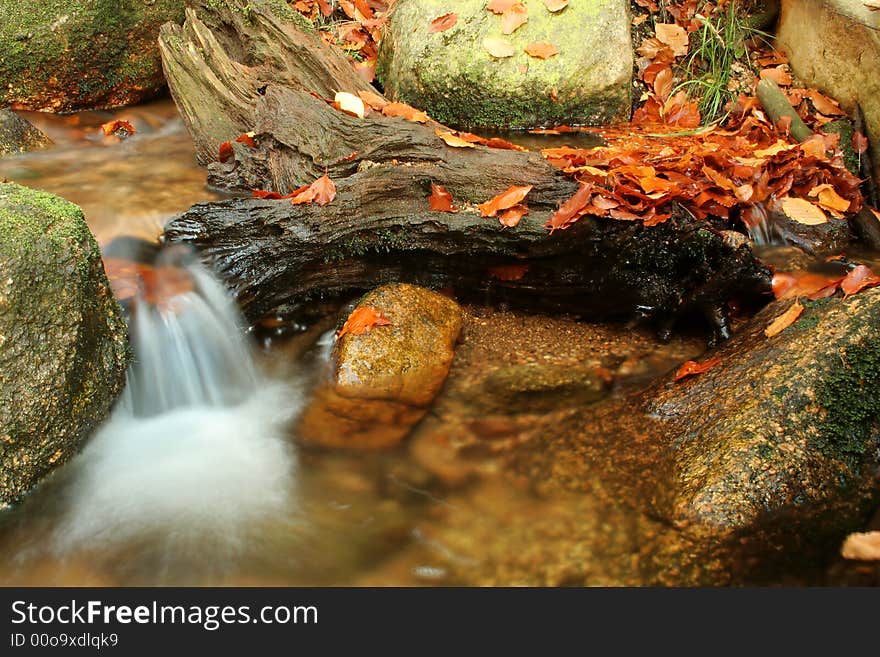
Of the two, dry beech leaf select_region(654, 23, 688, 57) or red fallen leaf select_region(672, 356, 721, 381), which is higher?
dry beech leaf select_region(654, 23, 688, 57)

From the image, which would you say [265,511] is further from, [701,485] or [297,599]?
[701,485]

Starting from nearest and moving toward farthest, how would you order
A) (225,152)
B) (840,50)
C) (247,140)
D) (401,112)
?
(247,140)
(225,152)
(401,112)
(840,50)

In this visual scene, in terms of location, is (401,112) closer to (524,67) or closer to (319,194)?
(524,67)

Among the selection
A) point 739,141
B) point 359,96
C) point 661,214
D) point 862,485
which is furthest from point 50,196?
point 739,141

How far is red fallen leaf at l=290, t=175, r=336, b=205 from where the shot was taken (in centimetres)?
388

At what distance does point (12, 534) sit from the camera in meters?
2.84

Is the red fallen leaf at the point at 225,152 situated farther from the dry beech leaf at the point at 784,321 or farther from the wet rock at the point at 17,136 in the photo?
the dry beech leaf at the point at 784,321

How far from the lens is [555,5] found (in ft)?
19.4

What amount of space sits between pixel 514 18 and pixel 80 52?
362cm

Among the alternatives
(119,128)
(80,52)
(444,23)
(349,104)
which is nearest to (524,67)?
(444,23)

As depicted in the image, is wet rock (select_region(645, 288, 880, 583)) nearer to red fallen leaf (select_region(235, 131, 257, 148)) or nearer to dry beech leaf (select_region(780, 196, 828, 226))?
dry beech leaf (select_region(780, 196, 828, 226))

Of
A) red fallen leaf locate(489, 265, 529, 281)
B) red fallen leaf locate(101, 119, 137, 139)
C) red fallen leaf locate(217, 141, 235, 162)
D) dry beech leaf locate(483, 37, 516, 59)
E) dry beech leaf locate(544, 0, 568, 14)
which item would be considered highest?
dry beech leaf locate(544, 0, 568, 14)

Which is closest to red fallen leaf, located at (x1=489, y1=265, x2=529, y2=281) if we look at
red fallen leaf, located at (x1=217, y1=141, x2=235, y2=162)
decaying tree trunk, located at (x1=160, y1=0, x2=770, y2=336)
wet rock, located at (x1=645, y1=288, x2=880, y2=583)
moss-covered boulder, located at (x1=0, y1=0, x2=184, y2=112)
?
decaying tree trunk, located at (x1=160, y1=0, x2=770, y2=336)

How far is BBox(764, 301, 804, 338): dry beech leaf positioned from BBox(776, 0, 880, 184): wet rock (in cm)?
211
